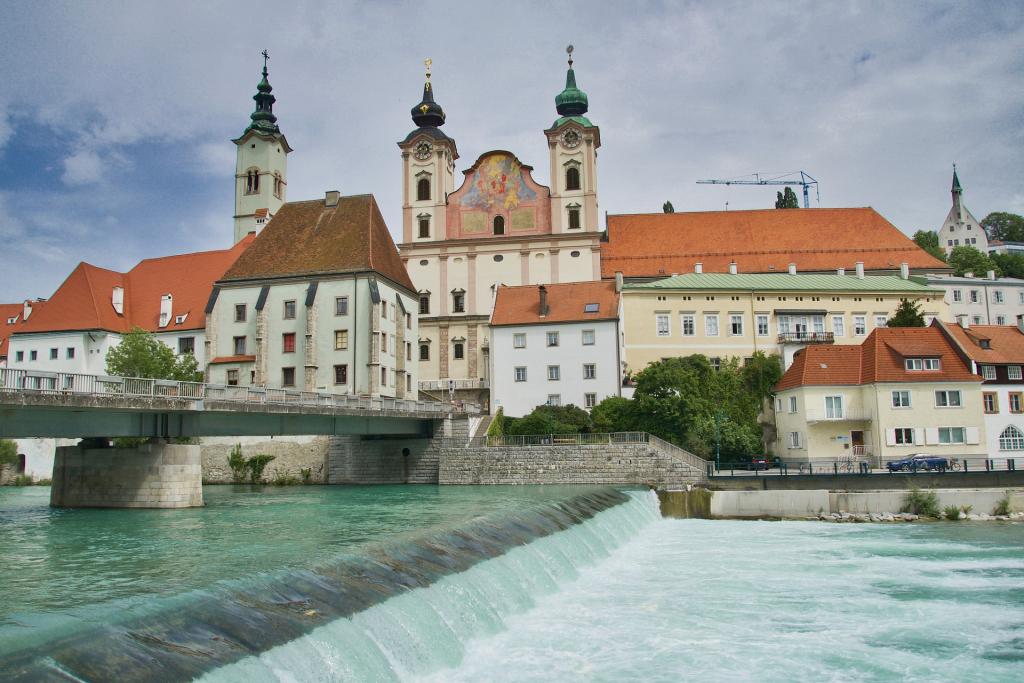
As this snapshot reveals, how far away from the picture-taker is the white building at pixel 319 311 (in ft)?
178

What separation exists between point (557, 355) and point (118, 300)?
36784 mm

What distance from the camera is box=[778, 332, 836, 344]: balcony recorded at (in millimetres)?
58031

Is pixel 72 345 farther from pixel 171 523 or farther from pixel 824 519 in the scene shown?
pixel 824 519

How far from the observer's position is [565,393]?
53375 millimetres

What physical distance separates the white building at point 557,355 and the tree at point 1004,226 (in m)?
125

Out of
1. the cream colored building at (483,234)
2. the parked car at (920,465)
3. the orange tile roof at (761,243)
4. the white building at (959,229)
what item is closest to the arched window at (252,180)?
the cream colored building at (483,234)

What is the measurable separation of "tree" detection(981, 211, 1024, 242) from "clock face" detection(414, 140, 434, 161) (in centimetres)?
11926

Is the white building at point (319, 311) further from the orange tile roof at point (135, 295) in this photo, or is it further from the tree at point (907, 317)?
the tree at point (907, 317)

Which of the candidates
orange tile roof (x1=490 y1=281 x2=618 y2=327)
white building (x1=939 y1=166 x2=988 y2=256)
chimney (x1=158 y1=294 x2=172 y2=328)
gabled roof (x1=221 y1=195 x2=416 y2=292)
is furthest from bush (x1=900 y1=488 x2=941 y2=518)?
white building (x1=939 y1=166 x2=988 y2=256)

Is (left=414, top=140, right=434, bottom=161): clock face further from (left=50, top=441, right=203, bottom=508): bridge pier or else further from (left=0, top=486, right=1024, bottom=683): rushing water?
(left=0, top=486, right=1024, bottom=683): rushing water

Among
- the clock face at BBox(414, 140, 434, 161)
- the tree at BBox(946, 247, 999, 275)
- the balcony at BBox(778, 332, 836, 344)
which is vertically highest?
the clock face at BBox(414, 140, 434, 161)

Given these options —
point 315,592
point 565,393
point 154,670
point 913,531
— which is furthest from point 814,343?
point 154,670

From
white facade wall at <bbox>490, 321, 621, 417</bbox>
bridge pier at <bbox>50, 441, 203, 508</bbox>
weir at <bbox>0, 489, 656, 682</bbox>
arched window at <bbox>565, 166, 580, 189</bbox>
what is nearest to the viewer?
weir at <bbox>0, 489, 656, 682</bbox>

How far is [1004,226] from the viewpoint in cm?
14988
